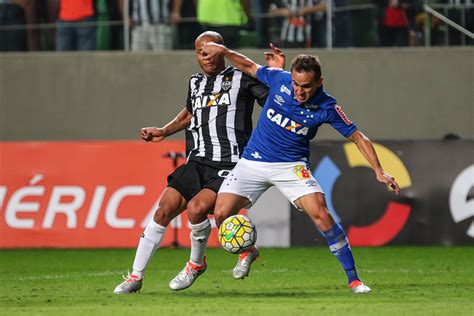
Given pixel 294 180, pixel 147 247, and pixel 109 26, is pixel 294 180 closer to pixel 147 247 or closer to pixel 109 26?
pixel 147 247

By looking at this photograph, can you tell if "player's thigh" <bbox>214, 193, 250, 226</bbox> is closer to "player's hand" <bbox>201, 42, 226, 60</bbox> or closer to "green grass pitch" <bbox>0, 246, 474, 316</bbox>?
"green grass pitch" <bbox>0, 246, 474, 316</bbox>

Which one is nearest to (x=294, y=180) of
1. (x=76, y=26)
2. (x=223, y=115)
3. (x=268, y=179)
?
(x=268, y=179)

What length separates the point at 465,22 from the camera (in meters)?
17.5

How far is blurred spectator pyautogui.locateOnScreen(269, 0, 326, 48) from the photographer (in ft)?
58.0

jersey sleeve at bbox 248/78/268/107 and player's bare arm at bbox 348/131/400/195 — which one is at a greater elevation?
jersey sleeve at bbox 248/78/268/107

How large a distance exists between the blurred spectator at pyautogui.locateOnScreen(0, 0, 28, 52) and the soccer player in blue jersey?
8.79 meters

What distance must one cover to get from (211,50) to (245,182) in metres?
1.15

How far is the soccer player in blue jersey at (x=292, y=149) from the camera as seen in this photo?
968cm

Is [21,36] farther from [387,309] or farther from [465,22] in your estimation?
[387,309]

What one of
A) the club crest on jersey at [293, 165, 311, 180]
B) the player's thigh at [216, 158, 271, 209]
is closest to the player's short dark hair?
the club crest on jersey at [293, 165, 311, 180]

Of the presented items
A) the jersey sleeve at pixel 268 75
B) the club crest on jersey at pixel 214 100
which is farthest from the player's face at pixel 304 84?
the club crest on jersey at pixel 214 100

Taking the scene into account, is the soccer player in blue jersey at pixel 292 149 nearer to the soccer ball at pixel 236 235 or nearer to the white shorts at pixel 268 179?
the white shorts at pixel 268 179

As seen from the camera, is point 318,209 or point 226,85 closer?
point 318,209

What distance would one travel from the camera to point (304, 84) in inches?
376
